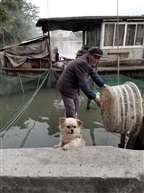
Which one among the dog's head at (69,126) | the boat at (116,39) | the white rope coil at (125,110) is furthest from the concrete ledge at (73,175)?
the boat at (116,39)

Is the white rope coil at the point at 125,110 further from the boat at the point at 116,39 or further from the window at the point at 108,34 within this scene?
the window at the point at 108,34

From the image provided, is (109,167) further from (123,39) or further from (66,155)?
(123,39)

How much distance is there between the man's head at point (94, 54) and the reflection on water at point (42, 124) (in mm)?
2305

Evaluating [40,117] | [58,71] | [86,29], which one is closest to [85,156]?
[40,117]

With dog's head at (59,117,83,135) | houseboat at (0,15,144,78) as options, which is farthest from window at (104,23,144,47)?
dog's head at (59,117,83,135)

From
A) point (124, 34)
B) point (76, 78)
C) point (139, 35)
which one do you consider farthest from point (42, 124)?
point (139, 35)

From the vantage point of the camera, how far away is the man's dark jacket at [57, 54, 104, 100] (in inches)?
115

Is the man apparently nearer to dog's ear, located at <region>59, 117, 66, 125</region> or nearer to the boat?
dog's ear, located at <region>59, 117, 66, 125</region>

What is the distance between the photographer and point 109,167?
146 centimetres

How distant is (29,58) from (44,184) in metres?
8.63

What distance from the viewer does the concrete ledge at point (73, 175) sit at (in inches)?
53.0

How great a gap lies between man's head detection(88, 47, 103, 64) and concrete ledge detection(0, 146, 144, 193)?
177cm

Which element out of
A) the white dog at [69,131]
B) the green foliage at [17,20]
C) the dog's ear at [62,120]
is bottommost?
the white dog at [69,131]

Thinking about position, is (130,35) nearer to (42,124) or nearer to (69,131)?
(42,124)
